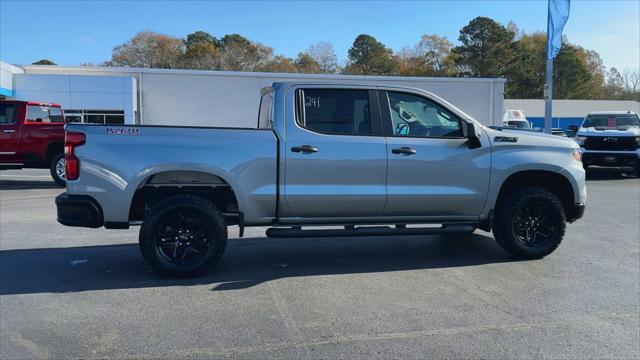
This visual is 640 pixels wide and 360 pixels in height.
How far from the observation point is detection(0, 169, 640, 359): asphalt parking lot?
3986mm

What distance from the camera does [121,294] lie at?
5.12 meters

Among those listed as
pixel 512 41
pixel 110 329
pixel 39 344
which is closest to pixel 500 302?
pixel 110 329

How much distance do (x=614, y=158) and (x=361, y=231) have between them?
1363 centimetres

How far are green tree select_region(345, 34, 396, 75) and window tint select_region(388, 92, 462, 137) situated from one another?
68.2 metres

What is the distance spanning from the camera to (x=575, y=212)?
255 inches

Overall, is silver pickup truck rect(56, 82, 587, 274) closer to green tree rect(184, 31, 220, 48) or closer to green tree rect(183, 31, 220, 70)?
green tree rect(183, 31, 220, 70)

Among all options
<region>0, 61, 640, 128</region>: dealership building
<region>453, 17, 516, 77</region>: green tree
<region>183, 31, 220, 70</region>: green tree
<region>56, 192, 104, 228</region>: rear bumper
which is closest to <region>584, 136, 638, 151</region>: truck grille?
<region>0, 61, 640, 128</region>: dealership building

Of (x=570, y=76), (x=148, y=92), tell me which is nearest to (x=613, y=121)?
(x=148, y=92)

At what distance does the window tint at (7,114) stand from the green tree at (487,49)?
6523cm

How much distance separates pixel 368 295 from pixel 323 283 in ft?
1.88

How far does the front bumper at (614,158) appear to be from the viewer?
16281 mm

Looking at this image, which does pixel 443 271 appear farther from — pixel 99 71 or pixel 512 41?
pixel 512 41

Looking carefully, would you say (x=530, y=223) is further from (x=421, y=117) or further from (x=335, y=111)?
(x=335, y=111)

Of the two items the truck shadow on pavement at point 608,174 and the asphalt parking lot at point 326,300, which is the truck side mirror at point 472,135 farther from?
the truck shadow on pavement at point 608,174
